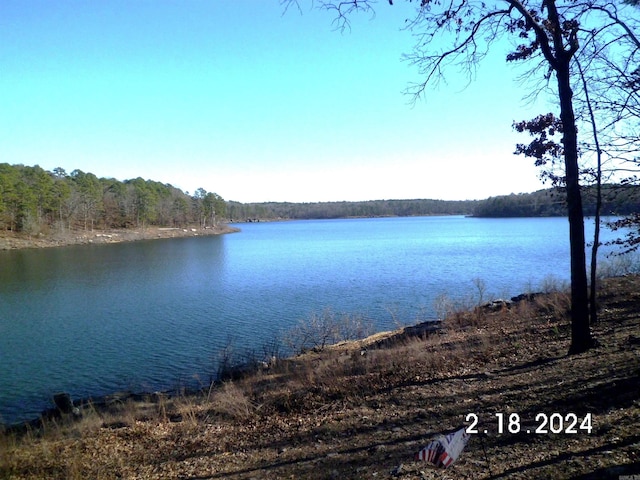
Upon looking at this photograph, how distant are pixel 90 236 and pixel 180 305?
215ft

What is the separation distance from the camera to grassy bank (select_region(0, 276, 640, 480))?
4637mm

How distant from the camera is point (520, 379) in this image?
7.01m

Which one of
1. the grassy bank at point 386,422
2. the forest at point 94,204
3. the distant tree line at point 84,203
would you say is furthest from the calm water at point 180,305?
the distant tree line at point 84,203

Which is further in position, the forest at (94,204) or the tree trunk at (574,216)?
the forest at (94,204)

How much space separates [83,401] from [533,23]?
1359 cm

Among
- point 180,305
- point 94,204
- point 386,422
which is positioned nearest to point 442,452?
point 386,422

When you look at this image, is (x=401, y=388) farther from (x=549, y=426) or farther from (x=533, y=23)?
(x=533, y=23)

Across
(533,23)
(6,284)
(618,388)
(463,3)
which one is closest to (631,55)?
(533,23)

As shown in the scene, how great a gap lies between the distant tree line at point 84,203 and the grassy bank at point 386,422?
245 feet

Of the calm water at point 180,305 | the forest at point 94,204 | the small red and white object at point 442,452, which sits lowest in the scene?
the calm water at point 180,305

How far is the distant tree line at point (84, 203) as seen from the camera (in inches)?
2844
